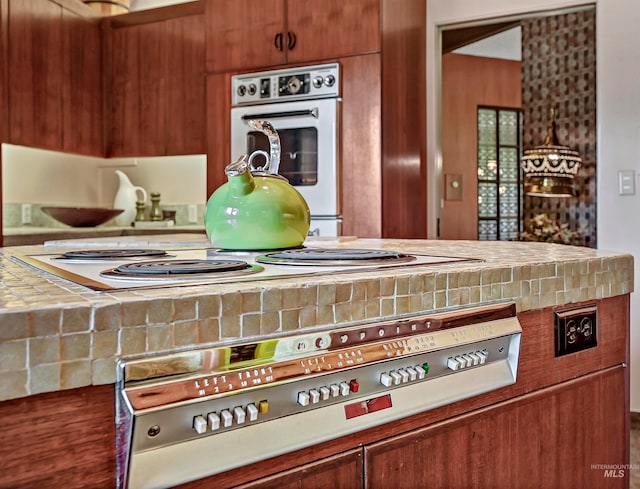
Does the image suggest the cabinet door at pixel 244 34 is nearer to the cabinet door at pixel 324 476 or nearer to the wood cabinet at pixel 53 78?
the wood cabinet at pixel 53 78

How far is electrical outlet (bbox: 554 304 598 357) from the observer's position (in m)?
0.95

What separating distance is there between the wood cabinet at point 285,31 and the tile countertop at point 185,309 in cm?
234

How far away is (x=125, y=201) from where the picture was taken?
4.01m

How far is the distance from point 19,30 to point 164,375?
329 centimetres

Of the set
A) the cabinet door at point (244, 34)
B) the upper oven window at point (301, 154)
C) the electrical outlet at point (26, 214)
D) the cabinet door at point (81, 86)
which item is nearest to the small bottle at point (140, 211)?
the cabinet door at point (81, 86)

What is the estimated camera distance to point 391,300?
71 cm

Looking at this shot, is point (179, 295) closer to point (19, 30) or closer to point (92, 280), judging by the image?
point (92, 280)

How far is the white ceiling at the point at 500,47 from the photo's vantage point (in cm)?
569

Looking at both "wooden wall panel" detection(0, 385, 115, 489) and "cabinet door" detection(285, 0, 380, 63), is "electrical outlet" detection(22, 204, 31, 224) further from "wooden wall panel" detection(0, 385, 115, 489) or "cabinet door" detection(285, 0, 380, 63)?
"wooden wall panel" detection(0, 385, 115, 489)

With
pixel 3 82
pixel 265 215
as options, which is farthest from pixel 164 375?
pixel 3 82

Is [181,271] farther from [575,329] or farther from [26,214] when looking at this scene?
[26,214]

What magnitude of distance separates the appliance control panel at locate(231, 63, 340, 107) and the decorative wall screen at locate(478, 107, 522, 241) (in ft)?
11.4

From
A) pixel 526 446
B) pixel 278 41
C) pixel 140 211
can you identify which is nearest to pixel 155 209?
pixel 140 211

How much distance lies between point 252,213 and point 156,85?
2.99 meters
